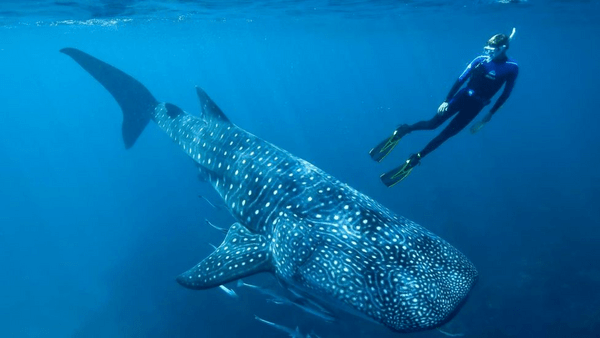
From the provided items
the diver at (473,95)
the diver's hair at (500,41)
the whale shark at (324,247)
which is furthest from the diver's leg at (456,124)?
the whale shark at (324,247)

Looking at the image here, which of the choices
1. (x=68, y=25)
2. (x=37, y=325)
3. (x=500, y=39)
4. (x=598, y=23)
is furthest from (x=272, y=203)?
(x=598, y=23)

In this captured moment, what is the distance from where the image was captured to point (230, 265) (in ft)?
17.8

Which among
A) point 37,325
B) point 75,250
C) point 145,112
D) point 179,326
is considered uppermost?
point 145,112

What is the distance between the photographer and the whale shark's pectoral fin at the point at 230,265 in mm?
5312

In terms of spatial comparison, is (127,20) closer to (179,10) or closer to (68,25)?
(68,25)

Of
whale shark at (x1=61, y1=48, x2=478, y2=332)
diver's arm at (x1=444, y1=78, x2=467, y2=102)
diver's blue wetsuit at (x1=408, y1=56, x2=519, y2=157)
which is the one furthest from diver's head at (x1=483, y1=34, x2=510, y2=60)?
whale shark at (x1=61, y1=48, x2=478, y2=332)

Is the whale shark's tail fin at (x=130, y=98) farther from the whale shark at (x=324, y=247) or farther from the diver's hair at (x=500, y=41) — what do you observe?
the diver's hair at (x=500, y=41)

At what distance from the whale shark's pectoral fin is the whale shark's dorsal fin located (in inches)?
122

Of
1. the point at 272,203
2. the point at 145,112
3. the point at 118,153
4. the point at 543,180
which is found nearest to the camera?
the point at 272,203

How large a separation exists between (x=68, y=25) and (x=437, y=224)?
2954cm

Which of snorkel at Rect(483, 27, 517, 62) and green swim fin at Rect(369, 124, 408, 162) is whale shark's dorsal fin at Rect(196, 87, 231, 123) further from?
snorkel at Rect(483, 27, 517, 62)

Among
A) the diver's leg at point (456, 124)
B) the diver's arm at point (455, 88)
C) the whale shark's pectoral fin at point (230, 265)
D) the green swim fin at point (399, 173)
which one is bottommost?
the whale shark's pectoral fin at point (230, 265)

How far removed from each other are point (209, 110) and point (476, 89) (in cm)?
546

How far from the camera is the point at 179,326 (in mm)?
12609
